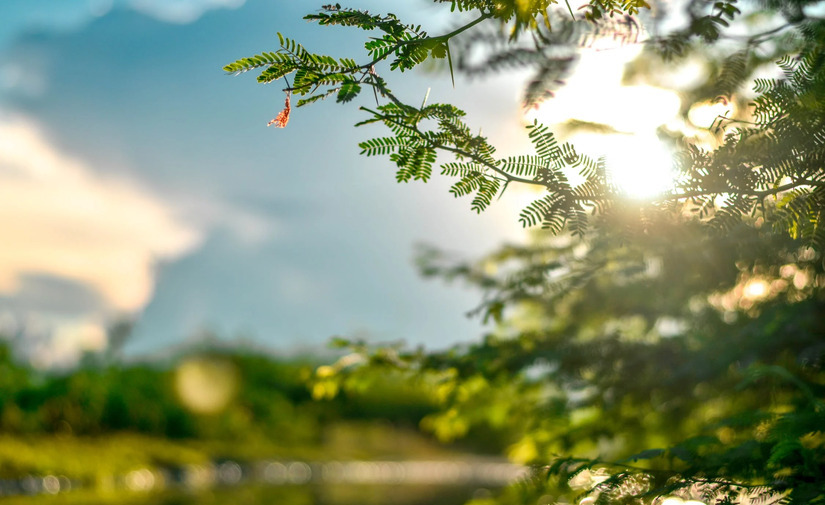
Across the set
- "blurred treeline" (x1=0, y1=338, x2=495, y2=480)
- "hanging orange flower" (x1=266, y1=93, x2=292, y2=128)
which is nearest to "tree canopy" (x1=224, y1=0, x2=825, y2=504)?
"hanging orange flower" (x1=266, y1=93, x2=292, y2=128)

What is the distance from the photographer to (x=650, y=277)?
384 centimetres

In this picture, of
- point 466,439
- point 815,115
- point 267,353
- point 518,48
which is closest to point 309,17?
point 518,48

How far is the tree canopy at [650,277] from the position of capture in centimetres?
177

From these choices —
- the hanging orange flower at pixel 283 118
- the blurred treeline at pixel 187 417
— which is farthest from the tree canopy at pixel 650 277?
the blurred treeline at pixel 187 417

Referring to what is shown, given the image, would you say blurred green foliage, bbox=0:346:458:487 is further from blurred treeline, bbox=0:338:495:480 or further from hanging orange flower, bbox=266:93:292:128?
hanging orange flower, bbox=266:93:292:128

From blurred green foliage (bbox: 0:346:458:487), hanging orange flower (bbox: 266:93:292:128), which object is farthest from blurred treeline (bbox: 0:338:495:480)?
hanging orange flower (bbox: 266:93:292:128)

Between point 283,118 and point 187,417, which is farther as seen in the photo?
point 187,417

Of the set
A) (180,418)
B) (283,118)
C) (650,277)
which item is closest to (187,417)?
(180,418)

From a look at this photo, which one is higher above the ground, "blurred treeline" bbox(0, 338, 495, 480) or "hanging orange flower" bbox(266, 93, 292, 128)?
"blurred treeline" bbox(0, 338, 495, 480)

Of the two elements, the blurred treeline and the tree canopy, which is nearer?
the tree canopy

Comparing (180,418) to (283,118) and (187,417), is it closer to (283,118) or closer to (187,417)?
(187,417)

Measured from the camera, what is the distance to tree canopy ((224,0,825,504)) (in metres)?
1.77

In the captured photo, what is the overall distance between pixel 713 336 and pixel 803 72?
78.8 inches

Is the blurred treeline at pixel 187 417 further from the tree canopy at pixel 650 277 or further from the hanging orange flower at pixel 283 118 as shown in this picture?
the hanging orange flower at pixel 283 118
